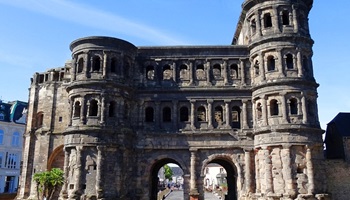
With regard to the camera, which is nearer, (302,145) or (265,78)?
(302,145)

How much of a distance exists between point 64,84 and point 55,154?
7.41 m

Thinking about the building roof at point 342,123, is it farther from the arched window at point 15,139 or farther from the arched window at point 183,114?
the arched window at point 15,139

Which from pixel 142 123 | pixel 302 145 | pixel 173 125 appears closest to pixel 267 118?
pixel 302 145

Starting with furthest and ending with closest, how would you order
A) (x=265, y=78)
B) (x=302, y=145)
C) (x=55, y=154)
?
(x=55, y=154)
(x=265, y=78)
(x=302, y=145)

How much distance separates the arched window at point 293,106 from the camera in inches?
1065

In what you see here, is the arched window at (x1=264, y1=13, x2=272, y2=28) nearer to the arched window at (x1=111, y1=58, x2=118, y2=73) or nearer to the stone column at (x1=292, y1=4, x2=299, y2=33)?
the stone column at (x1=292, y1=4, x2=299, y2=33)

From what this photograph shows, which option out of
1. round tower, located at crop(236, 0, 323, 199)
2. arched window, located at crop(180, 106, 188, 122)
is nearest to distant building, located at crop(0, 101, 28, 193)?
arched window, located at crop(180, 106, 188, 122)

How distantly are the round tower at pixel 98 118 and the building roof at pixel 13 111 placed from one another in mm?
26077

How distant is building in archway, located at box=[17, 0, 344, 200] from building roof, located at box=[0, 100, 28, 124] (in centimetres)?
2574

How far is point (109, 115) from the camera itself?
2842 cm

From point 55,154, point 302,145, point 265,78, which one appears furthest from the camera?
point 55,154

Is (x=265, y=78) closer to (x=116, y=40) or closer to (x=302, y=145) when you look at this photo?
(x=302, y=145)

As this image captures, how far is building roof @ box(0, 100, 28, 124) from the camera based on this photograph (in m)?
49.6

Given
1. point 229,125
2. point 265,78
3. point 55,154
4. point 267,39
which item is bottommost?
point 55,154
